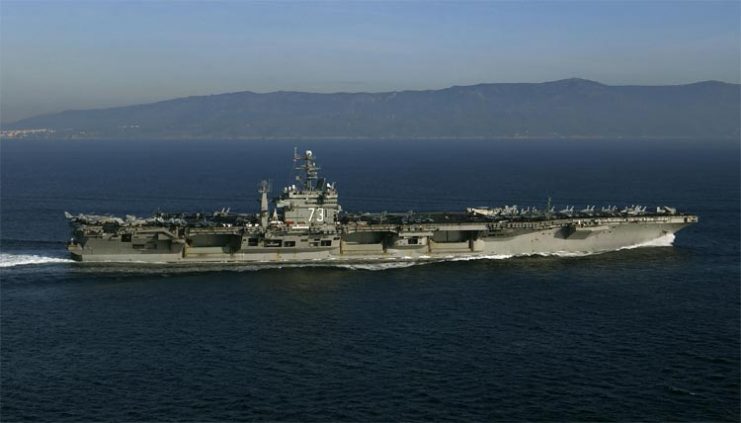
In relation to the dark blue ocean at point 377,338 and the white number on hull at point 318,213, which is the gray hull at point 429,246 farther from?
the white number on hull at point 318,213

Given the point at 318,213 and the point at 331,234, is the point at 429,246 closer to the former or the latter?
the point at 331,234

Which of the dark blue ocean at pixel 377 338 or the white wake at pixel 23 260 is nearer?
the dark blue ocean at pixel 377 338

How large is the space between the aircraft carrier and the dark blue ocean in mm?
1252

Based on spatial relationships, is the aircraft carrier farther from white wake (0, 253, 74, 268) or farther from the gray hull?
white wake (0, 253, 74, 268)

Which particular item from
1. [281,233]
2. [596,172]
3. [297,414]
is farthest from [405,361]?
[596,172]

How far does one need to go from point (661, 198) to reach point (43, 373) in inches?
2374

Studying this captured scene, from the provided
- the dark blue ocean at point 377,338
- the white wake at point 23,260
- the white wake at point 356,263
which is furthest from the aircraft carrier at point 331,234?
the white wake at point 23,260

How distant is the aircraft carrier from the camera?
42.6m

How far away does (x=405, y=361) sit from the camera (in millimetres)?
27734

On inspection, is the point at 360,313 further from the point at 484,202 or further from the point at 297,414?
the point at 484,202

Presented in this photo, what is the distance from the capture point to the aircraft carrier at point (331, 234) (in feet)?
140

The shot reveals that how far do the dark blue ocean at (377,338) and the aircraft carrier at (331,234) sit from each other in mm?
1252

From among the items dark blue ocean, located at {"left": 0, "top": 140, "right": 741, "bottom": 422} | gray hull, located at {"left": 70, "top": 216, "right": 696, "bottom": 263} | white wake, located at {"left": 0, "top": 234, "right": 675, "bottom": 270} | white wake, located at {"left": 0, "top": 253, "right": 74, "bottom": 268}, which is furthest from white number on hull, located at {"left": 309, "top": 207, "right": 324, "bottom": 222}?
white wake, located at {"left": 0, "top": 253, "right": 74, "bottom": 268}

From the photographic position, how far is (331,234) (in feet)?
144
